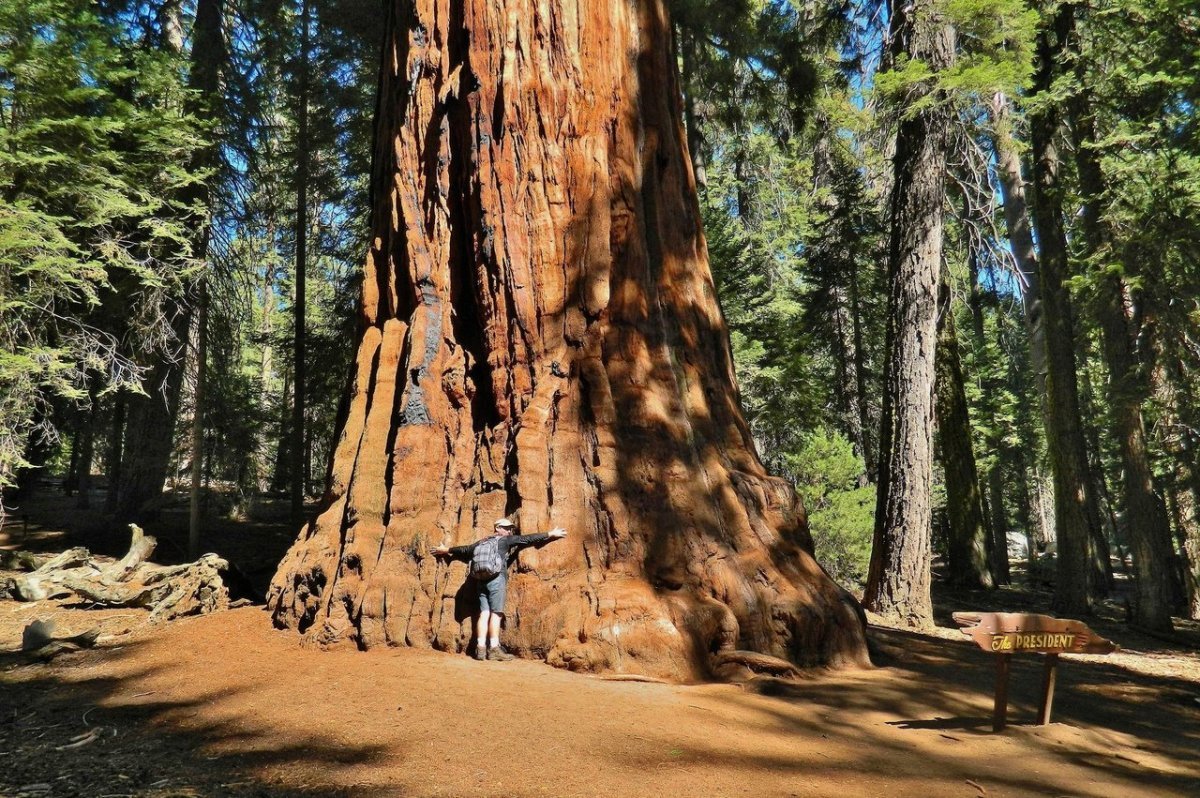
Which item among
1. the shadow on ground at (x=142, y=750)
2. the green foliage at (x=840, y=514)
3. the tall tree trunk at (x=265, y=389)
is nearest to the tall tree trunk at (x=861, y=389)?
the green foliage at (x=840, y=514)

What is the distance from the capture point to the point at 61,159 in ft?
38.4

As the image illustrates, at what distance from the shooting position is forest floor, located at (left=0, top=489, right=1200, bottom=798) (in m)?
4.85

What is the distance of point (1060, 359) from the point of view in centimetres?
1719

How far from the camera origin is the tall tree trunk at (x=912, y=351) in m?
12.5

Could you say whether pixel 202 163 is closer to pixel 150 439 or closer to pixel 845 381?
pixel 150 439

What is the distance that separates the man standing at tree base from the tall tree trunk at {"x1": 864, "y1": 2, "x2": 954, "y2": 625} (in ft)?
22.8

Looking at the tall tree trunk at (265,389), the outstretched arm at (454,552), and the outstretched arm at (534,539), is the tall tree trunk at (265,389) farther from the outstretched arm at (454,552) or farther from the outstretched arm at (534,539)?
the outstretched arm at (534,539)

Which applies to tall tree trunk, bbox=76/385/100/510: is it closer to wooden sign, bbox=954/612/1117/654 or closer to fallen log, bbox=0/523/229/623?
fallen log, bbox=0/523/229/623

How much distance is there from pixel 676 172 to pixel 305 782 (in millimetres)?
7877

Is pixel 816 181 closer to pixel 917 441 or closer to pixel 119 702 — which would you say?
pixel 917 441

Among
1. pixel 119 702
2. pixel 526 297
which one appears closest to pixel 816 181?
pixel 526 297

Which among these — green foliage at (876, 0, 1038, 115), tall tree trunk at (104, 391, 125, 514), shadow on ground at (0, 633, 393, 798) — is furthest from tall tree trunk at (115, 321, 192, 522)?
green foliage at (876, 0, 1038, 115)

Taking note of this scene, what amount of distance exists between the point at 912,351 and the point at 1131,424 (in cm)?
797

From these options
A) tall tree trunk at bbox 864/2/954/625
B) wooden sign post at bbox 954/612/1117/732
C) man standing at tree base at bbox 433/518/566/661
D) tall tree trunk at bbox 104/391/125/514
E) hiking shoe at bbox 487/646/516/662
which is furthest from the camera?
tall tree trunk at bbox 104/391/125/514
